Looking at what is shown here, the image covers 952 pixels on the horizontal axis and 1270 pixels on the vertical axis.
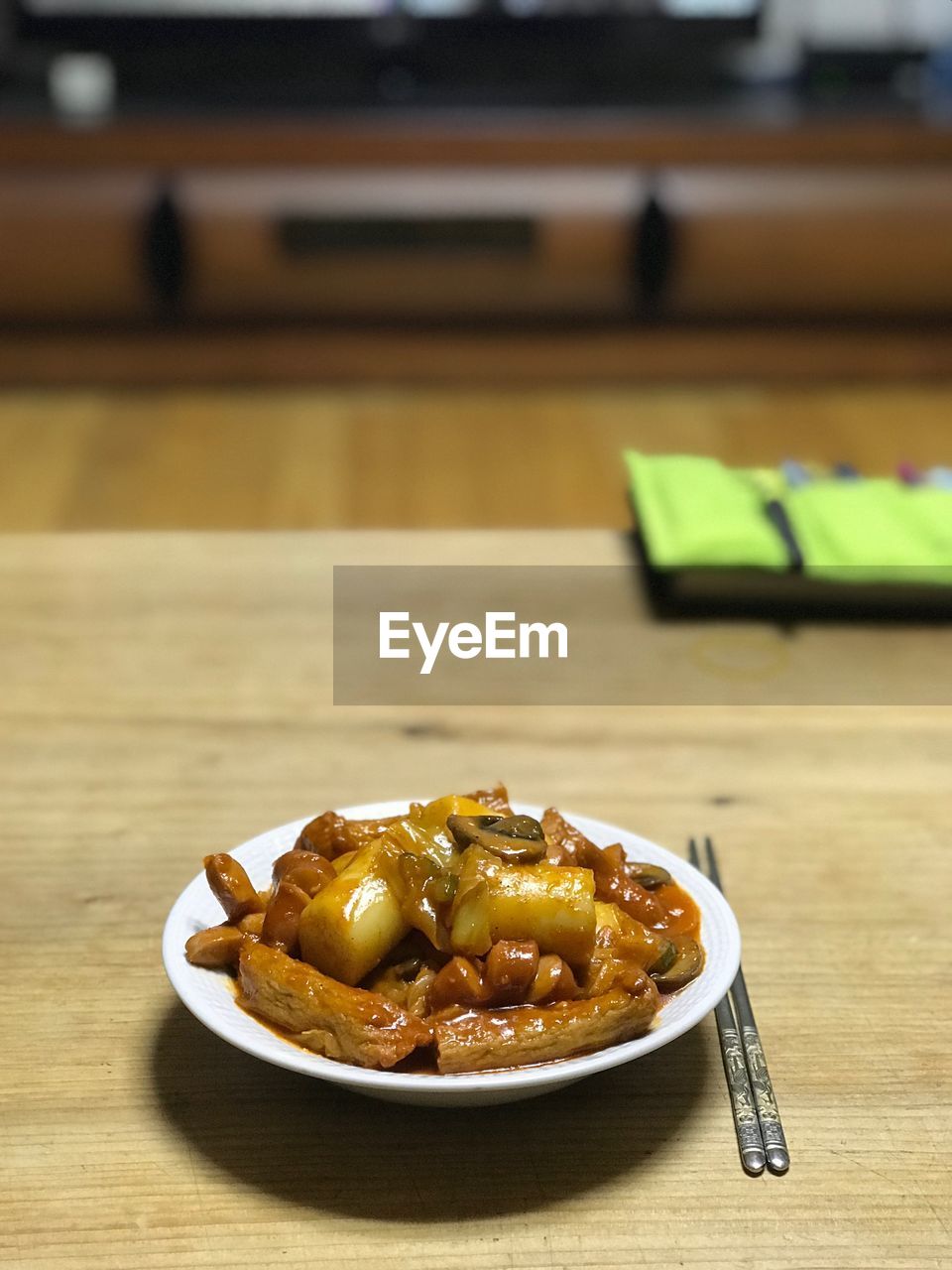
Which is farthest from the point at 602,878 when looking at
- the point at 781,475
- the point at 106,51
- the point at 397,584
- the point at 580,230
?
the point at 106,51

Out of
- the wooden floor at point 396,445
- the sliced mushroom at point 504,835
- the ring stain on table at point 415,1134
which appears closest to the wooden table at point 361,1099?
the ring stain on table at point 415,1134

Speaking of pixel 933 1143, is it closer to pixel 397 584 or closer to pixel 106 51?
pixel 397 584

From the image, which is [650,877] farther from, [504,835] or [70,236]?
[70,236]

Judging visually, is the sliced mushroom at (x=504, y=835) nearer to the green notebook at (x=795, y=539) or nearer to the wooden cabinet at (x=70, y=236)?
the green notebook at (x=795, y=539)

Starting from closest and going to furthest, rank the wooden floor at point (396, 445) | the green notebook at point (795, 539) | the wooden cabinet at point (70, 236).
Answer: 1. the green notebook at point (795, 539)
2. the wooden floor at point (396, 445)
3. the wooden cabinet at point (70, 236)

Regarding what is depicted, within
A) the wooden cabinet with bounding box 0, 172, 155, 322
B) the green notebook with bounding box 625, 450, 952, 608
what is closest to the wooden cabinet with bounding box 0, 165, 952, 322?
the wooden cabinet with bounding box 0, 172, 155, 322

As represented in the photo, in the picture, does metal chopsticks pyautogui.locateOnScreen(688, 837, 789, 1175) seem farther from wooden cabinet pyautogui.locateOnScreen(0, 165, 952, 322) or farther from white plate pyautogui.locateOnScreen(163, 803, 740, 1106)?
wooden cabinet pyautogui.locateOnScreen(0, 165, 952, 322)

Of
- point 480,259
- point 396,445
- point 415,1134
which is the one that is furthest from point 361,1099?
point 480,259
